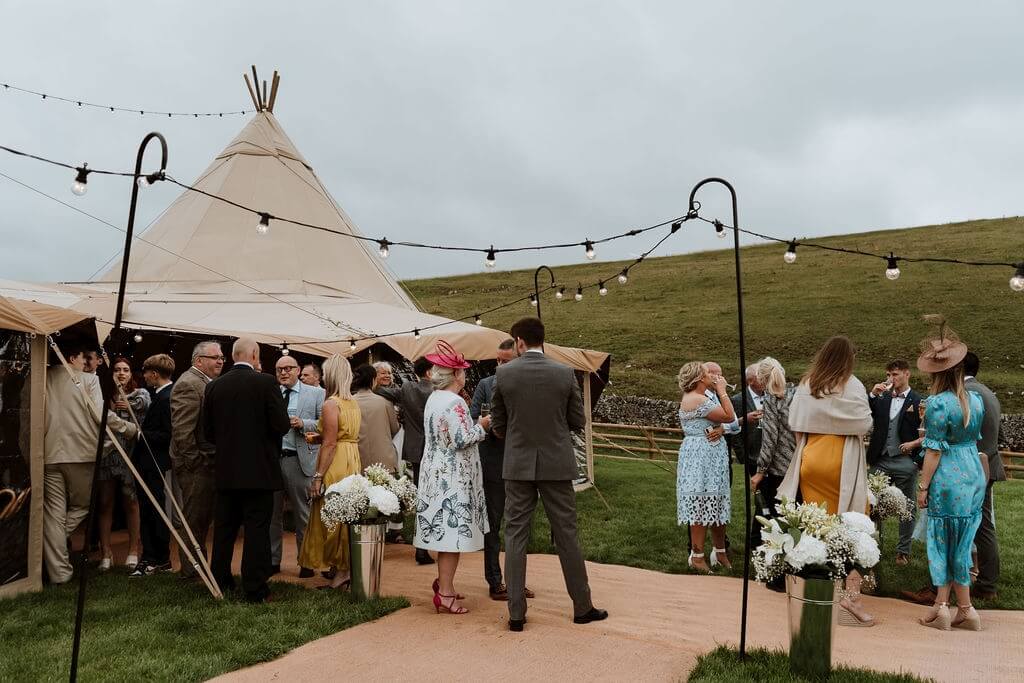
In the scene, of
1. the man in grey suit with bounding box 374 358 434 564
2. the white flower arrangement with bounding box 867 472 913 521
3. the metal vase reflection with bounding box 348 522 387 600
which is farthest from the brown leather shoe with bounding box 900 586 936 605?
the man in grey suit with bounding box 374 358 434 564

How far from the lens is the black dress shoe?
450 cm

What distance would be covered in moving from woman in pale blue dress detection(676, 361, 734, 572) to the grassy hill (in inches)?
748

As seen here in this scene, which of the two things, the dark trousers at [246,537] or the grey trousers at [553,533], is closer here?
the grey trousers at [553,533]

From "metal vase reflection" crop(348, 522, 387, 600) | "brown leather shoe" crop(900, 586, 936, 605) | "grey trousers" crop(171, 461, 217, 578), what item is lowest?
"brown leather shoe" crop(900, 586, 936, 605)

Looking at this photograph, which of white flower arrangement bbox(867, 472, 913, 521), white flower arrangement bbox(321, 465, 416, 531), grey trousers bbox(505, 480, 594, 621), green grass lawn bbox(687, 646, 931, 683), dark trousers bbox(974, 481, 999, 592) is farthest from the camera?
white flower arrangement bbox(867, 472, 913, 521)

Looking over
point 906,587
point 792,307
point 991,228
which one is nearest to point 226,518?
point 906,587

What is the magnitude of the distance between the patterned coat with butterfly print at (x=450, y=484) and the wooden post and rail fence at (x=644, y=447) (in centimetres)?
832

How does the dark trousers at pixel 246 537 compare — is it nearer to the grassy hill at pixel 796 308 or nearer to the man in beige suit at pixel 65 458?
the man in beige suit at pixel 65 458

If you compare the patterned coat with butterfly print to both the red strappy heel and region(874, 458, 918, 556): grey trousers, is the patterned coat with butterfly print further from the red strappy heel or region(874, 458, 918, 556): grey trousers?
region(874, 458, 918, 556): grey trousers

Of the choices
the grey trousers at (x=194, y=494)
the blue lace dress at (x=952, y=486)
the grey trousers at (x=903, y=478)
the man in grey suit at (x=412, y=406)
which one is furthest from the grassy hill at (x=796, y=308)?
the grey trousers at (x=194, y=494)

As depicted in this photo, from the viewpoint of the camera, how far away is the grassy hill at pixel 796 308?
27250 millimetres

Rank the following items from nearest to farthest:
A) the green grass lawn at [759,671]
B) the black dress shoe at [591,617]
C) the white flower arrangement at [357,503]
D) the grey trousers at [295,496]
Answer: the green grass lawn at [759,671]
the black dress shoe at [591,617]
the white flower arrangement at [357,503]
the grey trousers at [295,496]

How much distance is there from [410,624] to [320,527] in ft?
4.39

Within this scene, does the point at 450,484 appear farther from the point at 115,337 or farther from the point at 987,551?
the point at 987,551
